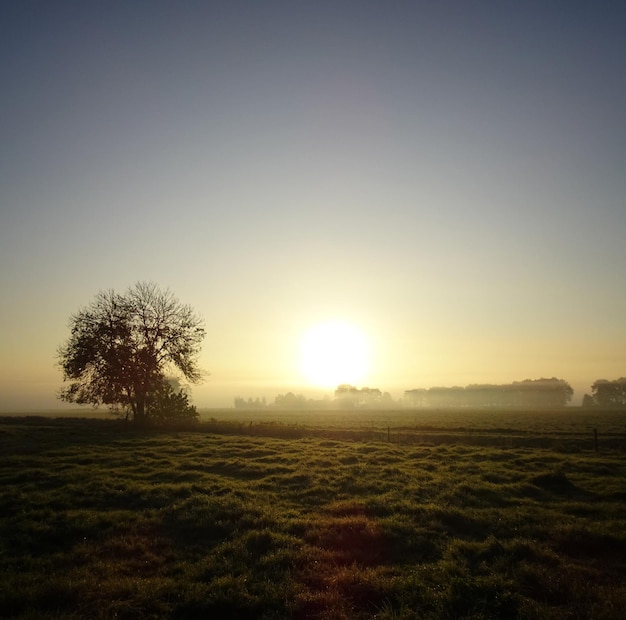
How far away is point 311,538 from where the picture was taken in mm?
12594

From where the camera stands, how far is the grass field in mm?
8781

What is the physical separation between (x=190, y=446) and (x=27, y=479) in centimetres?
1194

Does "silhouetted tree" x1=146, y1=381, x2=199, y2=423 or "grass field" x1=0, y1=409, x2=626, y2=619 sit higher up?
"silhouetted tree" x1=146, y1=381, x2=199, y2=423

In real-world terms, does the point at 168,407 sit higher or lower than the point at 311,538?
higher

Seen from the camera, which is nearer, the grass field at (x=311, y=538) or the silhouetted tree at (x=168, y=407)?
the grass field at (x=311, y=538)

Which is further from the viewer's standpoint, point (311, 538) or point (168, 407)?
point (168, 407)

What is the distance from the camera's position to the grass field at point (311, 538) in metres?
8.78

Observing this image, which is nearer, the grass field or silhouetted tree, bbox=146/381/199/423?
the grass field

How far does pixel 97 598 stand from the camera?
8.85 m

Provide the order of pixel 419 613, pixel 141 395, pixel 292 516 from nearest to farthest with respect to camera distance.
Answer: pixel 419 613 → pixel 292 516 → pixel 141 395

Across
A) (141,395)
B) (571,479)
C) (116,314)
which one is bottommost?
(571,479)

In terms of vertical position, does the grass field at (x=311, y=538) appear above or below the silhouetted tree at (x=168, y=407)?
below

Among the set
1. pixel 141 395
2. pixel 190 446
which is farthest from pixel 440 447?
pixel 141 395

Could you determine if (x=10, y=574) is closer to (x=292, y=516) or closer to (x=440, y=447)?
(x=292, y=516)
